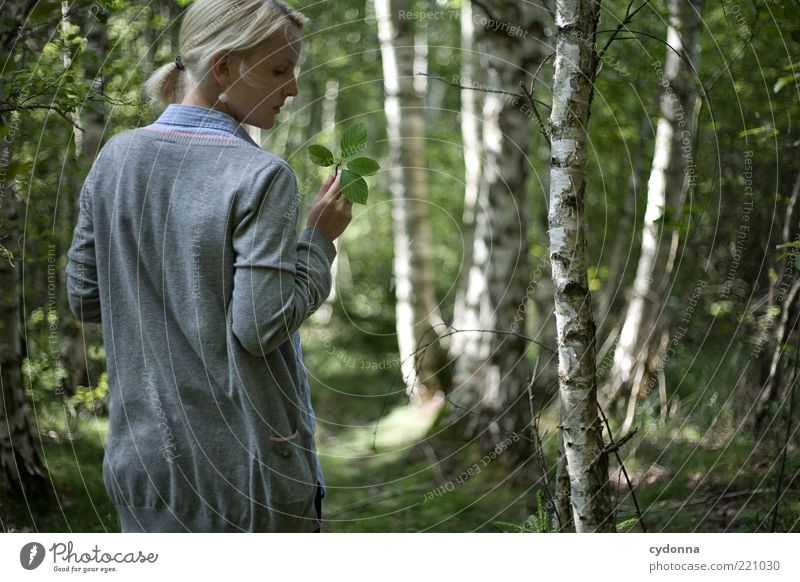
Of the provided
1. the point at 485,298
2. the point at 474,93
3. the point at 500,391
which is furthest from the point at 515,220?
the point at 474,93

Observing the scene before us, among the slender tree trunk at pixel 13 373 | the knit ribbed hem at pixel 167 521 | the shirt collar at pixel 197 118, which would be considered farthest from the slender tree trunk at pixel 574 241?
the slender tree trunk at pixel 13 373

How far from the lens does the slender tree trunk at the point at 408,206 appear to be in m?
6.48

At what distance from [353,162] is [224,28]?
0.45 m

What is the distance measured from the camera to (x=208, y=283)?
5.82ft

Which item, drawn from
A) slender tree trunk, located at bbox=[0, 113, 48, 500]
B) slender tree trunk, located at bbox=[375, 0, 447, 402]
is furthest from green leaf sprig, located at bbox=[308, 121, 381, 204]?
slender tree trunk, located at bbox=[375, 0, 447, 402]

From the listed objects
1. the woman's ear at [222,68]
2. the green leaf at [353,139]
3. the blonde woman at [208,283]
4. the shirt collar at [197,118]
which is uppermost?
the woman's ear at [222,68]

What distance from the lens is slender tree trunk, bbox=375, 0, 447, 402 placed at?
6.48m

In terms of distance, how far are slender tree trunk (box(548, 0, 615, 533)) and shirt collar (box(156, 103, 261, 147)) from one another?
747 mm

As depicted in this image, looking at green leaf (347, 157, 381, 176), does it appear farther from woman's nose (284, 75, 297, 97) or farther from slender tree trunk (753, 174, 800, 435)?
slender tree trunk (753, 174, 800, 435)

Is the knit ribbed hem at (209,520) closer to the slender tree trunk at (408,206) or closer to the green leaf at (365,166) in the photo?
the green leaf at (365,166)

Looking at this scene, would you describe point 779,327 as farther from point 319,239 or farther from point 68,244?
point 68,244

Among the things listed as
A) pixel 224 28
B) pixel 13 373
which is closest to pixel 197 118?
pixel 224 28

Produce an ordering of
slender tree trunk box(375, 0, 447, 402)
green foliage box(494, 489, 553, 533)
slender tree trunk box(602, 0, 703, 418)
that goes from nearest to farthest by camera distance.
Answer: green foliage box(494, 489, 553, 533) → slender tree trunk box(602, 0, 703, 418) → slender tree trunk box(375, 0, 447, 402)

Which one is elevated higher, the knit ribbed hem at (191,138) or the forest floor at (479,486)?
the knit ribbed hem at (191,138)
